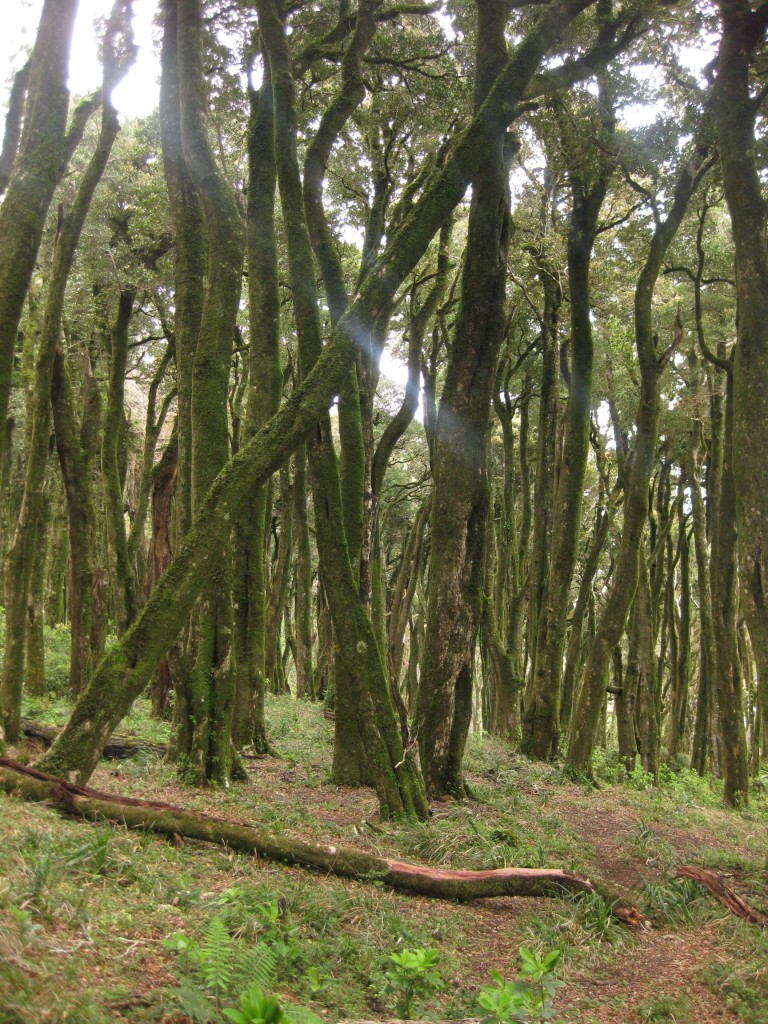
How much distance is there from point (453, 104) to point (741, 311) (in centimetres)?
812

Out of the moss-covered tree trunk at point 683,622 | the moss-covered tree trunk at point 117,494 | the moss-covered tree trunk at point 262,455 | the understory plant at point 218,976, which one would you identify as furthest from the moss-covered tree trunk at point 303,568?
the understory plant at point 218,976

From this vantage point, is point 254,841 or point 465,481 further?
point 465,481

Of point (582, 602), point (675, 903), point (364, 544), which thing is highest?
point (364, 544)

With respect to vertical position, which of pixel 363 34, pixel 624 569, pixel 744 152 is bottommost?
pixel 624 569

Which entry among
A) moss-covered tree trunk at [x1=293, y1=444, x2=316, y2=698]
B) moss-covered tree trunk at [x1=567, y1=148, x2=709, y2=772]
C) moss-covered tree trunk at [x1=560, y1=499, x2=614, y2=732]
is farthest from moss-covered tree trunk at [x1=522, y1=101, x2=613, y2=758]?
→ moss-covered tree trunk at [x1=293, y1=444, x2=316, y2=698]

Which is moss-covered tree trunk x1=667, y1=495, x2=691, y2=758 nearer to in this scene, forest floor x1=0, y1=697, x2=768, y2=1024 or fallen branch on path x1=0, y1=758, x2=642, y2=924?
forest floor x1=0, y1=697, x2=768, y2=1024

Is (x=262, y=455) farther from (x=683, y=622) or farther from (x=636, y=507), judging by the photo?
(x=683, y=622)

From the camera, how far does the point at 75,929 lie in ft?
10.5

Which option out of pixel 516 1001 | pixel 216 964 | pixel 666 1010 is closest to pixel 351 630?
pixel 666 1010

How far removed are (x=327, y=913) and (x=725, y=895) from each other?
3458 mm

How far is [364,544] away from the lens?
29.2ft

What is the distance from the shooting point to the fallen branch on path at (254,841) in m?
5.05

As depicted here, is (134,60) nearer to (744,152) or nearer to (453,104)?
(453,104)

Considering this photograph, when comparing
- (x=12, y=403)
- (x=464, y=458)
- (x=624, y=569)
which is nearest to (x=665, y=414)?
(x=624, y=569)
